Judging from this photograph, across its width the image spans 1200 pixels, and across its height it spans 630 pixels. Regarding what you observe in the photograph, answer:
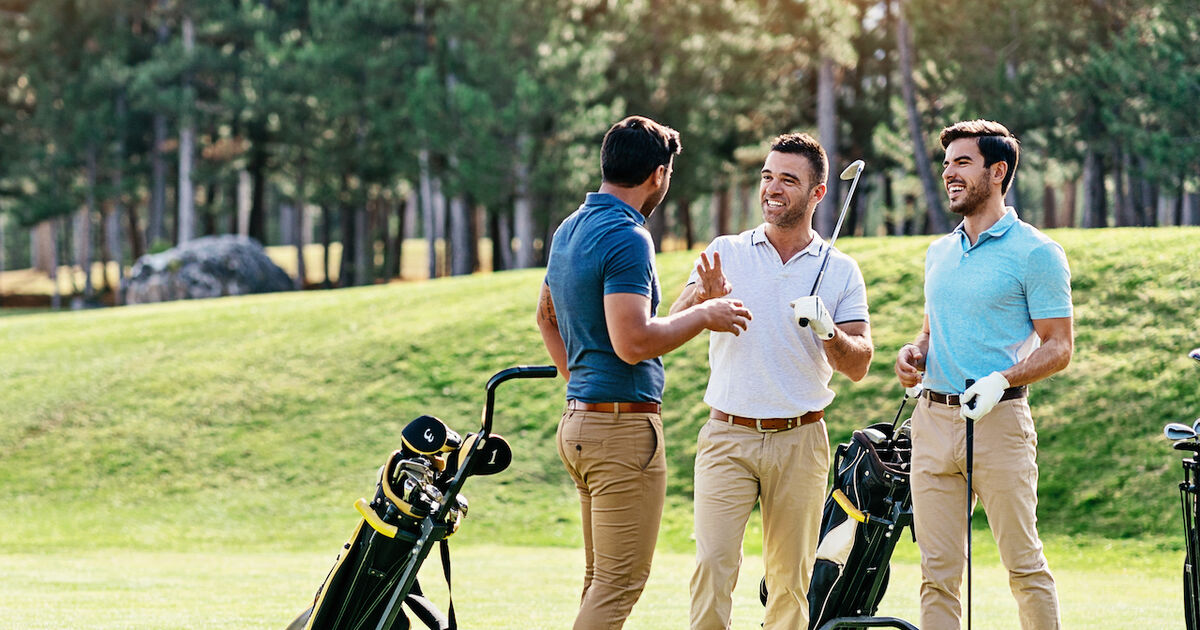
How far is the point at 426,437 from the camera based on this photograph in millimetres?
4141

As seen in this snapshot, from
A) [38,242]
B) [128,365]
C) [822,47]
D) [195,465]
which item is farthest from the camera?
[38,242]

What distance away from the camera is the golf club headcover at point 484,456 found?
166 inches

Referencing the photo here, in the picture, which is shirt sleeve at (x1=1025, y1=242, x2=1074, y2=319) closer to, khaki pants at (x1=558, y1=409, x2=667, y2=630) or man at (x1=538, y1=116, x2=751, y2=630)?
man at (x1=538, y1=116, x2=751, y2=630)

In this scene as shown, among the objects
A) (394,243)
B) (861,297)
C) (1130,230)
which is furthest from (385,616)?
(394,243)

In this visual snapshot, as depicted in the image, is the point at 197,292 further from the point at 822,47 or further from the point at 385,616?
the point at 385,616

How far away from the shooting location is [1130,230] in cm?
1747

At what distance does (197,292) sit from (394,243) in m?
12.7

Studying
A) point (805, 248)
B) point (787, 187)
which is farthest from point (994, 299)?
point (787, 187)

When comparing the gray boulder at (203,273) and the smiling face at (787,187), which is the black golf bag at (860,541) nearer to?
the smiling face at (787,187)

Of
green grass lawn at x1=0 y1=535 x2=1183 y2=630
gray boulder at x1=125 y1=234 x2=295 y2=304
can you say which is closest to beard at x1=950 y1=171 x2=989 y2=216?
green grass lawn at x1=0 y1=535 x2=1183 y2=630

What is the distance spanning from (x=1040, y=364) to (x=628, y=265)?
1559 millimetres

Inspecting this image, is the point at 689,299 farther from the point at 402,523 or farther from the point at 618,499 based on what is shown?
the point at 402,523

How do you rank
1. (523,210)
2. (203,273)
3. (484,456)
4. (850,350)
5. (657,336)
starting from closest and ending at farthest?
(657,336), (484,456), (850,350), (523,210), (203,273)

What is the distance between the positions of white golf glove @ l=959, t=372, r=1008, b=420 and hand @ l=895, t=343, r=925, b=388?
1.26 ft
